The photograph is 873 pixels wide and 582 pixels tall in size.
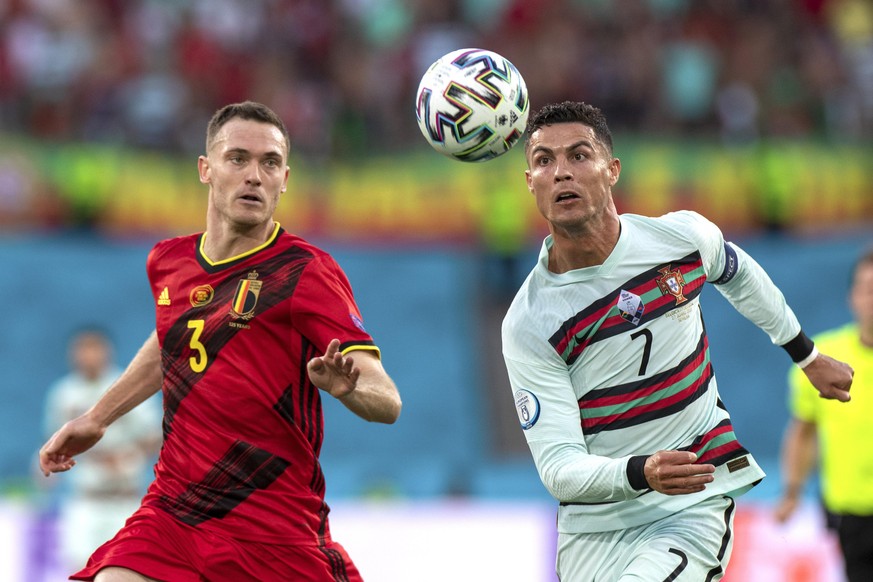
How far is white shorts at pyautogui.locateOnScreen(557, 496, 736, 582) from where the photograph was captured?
507 centimetres

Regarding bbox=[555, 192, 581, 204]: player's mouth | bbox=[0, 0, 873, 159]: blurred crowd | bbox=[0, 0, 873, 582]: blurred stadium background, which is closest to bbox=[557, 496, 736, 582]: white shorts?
bbox=[555, 192, 581, 204]: player's mouth

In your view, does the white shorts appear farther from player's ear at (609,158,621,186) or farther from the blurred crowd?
the blurred crowd

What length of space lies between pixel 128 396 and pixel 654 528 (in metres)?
2.32

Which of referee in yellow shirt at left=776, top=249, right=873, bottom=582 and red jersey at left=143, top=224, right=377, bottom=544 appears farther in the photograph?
referee in yellow shirt at left=776, top=249, right=873, bottom=582

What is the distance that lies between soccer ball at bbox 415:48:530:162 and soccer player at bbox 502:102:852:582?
47cm

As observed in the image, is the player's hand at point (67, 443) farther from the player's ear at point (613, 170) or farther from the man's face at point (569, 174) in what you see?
the player's ear at point (613, 170)

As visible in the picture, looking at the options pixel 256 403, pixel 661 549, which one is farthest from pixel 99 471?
pixel 661 549

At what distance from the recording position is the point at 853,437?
779 centimetres

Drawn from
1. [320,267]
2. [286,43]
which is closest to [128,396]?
[320,267]

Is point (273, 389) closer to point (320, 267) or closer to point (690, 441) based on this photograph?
point (320, 267)

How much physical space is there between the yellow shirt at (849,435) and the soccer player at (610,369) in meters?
2.51

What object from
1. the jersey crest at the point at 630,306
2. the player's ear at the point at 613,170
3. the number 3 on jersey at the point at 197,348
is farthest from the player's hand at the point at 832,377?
the number 3 on jersey at the point at 197,348

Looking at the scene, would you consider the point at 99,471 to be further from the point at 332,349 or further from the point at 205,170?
the point at 332,349

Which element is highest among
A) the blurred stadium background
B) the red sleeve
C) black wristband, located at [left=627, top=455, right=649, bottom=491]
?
the blurred stadium background
